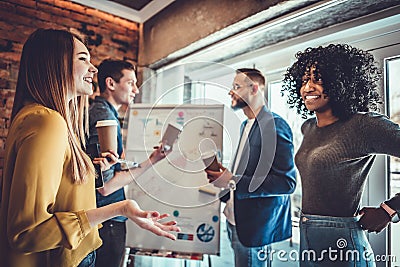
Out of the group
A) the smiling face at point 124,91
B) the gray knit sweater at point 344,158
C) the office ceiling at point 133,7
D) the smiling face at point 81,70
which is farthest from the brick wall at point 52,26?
the gray knit sweater at point 344,158

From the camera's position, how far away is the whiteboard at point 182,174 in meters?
1.52

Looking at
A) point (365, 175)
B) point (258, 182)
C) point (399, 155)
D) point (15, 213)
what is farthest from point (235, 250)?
point (15, 213)

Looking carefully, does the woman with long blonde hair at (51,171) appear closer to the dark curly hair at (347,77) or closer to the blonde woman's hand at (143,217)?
the blonde woman's hand at (143,217)

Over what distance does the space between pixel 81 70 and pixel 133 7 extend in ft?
2.27

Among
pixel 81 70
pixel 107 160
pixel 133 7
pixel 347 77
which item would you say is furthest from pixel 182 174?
pixel 133 7

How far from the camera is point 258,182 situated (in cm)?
143

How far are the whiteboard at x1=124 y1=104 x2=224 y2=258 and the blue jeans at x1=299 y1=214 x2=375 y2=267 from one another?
0.40 m

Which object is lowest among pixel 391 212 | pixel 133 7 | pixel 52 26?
pixel 391 212

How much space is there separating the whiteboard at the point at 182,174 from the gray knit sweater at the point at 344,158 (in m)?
0.40

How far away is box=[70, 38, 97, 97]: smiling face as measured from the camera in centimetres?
133

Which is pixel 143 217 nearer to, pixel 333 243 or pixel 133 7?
pixel 333 243

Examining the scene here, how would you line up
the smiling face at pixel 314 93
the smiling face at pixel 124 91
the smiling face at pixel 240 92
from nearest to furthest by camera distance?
the smiling face at pixel 314 93
the smiling face at pixel 240 92
the smiling face at pixel 124 91

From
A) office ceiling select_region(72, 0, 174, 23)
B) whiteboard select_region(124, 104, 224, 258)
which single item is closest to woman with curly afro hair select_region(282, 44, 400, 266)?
whiteboard select_region(124, 104, 224, 258)

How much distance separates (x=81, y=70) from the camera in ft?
4.46
